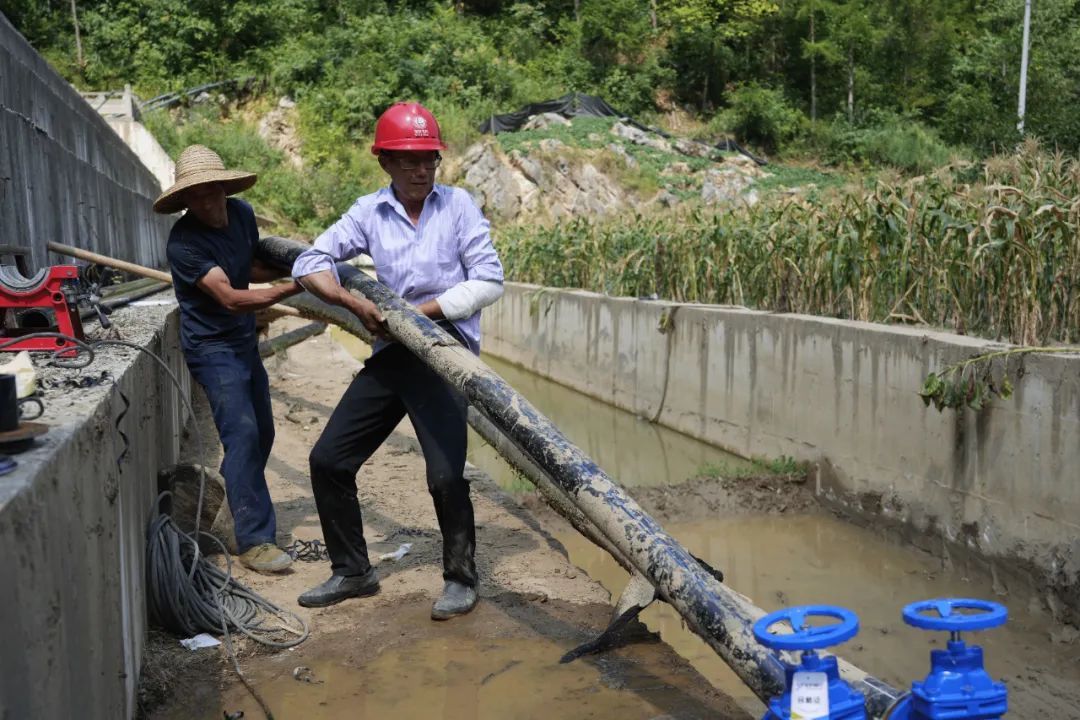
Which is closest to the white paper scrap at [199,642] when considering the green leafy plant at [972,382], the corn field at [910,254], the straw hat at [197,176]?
the straw hat at [197,176]

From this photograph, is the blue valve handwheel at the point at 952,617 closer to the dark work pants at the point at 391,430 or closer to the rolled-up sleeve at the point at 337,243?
the dark work pants at the point at 391,430

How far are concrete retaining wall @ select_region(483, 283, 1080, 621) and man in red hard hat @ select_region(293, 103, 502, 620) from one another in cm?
349

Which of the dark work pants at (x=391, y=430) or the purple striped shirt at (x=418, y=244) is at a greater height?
the purple striped shirt at (x=418, y=244)

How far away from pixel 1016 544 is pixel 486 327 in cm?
1329

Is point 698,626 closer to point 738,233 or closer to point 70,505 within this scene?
point 70,505

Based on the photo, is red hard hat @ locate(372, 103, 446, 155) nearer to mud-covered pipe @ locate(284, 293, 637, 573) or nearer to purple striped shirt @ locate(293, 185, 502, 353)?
purple striped shirt @ locate(293, 185, 502, 353)

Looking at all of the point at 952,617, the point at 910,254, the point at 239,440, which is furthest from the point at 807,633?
the point at 910,254

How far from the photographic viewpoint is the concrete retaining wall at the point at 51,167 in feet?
17.4

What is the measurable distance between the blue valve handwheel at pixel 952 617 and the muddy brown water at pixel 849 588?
2625 mm

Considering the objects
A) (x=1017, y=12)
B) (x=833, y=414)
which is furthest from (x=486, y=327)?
(x=1017, y=12)

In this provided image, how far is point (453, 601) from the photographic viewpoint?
4.27 m

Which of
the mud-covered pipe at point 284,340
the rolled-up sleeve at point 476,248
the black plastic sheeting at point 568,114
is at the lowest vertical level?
the mud-covered pipe at point 284,340

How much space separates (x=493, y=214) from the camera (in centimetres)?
3014

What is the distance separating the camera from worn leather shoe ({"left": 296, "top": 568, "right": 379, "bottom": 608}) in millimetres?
4395
